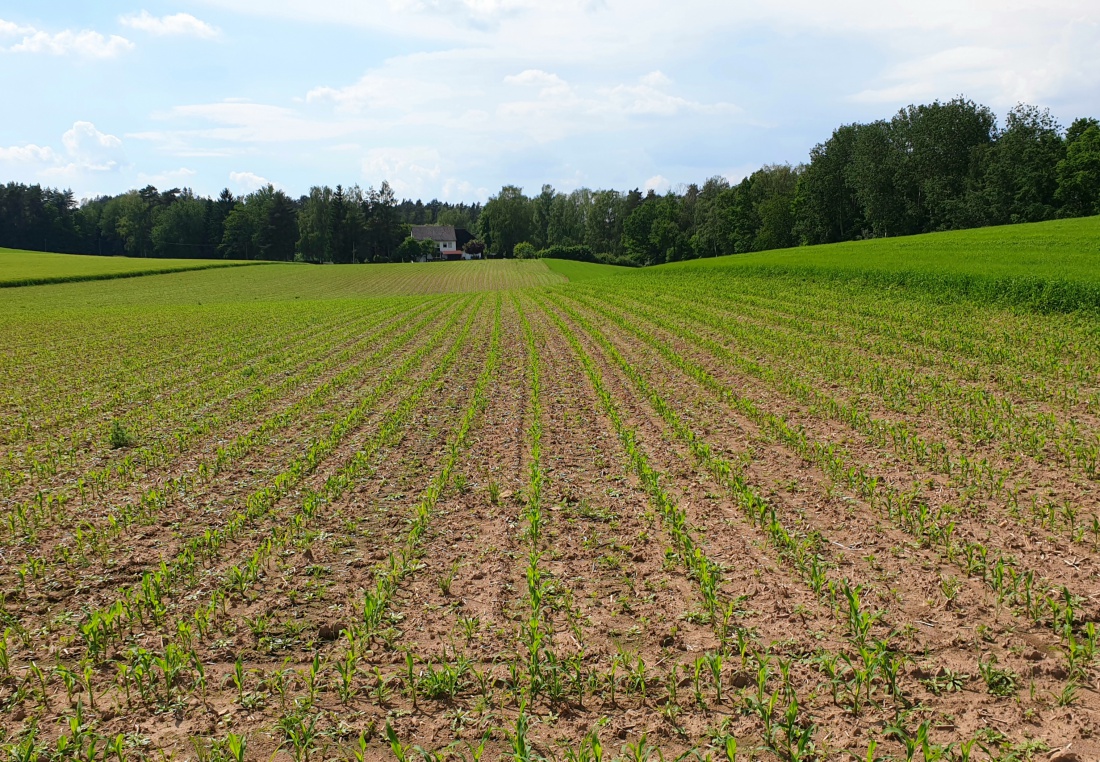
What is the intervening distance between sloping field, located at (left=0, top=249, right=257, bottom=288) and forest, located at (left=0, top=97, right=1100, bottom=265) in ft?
85.8

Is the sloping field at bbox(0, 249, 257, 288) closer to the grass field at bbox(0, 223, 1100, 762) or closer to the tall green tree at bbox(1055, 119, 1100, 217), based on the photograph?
the grass field at bbox(0, 223, 1100, 762)

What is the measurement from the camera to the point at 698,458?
363 inches

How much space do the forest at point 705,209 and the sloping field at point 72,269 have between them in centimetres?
2615

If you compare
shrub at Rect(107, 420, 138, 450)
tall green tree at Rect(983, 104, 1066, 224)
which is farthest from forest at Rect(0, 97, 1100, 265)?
shrub at Rect(107, 420, 138, 450)

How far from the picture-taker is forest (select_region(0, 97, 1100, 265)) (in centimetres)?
6544

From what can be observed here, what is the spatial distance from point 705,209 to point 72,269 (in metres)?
86.5

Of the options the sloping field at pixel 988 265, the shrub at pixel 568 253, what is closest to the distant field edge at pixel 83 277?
the shrub at pixel 568 253

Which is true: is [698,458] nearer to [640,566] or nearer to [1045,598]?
[640,566]

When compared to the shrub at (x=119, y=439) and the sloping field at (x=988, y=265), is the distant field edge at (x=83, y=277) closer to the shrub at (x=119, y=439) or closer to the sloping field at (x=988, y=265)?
the sloping field at (x=988, y=265)

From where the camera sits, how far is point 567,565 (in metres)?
6.26

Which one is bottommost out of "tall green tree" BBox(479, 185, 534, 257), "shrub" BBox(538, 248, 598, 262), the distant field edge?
the distant field edge

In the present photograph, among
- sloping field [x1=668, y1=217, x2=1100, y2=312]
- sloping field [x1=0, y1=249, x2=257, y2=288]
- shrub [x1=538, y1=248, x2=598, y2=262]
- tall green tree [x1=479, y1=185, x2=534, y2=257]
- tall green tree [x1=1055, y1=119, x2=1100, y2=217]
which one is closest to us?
sloping field [x1=668, y1=217, x2=1100, y2=312]

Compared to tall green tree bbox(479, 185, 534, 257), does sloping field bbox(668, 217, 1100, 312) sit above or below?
below

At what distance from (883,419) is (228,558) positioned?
9.43 meters
